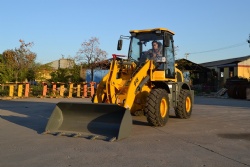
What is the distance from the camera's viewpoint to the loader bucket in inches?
334

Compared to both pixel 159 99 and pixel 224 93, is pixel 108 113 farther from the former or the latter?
pixel 224 93

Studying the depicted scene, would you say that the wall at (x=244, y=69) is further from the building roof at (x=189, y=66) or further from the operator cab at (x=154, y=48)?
the operator cab at (x=154, y=48)

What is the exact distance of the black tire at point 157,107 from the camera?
9297 mm

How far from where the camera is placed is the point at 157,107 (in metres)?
9.34

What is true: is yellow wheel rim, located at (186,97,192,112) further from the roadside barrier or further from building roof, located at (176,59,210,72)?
building roof, located at (176,59,210,72)

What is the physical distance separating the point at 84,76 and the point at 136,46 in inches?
1073

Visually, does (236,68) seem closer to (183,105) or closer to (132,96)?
(183,105)

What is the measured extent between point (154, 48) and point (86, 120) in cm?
374

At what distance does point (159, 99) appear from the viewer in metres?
9.45

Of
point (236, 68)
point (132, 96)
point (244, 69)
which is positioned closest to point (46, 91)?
point (132, 96)

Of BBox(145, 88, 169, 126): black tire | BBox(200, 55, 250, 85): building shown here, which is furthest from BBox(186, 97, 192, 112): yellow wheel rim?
BBox(200, 55, 250, 85): building

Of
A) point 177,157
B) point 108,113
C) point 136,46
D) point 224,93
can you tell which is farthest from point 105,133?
point 224,93

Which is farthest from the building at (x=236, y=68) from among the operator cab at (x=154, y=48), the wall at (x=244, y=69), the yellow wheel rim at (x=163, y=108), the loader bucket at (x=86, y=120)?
the loader bucket at (x=86, y=120)

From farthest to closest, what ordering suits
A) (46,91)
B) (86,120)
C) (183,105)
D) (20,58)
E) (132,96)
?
(20,58)
(46,91)
(183,105)
(132,96)
(86,120)
